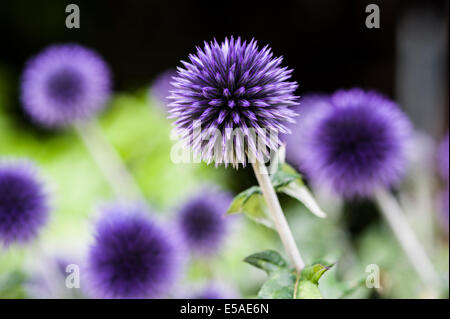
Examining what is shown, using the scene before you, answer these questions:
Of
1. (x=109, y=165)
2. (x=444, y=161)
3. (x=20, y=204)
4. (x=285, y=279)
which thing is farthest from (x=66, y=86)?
(x=444, y=161)

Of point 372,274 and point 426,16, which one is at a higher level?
point 426,16

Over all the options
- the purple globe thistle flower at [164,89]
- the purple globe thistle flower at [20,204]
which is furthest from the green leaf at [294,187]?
the purple globe thistle flower at [20,204]

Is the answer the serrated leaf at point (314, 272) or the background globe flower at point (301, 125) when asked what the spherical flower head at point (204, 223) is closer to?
the background globe flower at point (301, 125)

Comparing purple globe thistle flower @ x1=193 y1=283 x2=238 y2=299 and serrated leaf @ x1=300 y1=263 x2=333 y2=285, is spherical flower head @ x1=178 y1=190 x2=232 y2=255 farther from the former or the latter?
serrated leaf @ x1=300 y1=263 x2=333 y2=285

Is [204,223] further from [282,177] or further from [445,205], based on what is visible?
[445,205]
